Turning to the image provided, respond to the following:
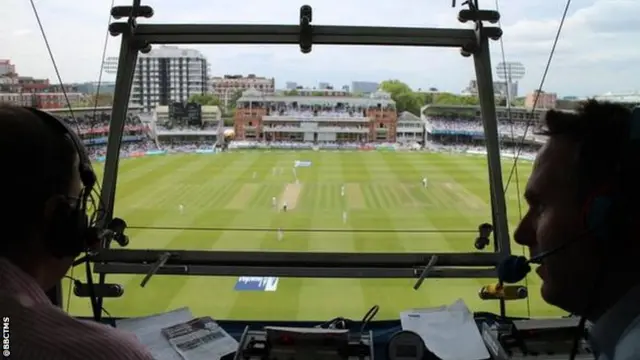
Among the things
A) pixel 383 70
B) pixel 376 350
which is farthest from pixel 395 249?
pixel 383 70

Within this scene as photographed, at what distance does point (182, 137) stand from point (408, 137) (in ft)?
3.75

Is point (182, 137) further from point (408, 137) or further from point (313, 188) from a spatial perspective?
point (408, 137)

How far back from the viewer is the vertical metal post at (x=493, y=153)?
90.2 inches

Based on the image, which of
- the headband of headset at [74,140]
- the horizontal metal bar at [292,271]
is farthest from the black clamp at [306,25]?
the headband of headset at [74,140]

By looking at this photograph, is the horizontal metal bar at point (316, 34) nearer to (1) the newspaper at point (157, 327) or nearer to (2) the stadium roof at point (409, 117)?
(2) the stadium roof at point (409, 117)

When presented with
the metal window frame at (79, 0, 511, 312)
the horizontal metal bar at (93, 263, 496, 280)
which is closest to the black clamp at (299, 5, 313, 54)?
the metal window frame at (79, 0, 511, 312)

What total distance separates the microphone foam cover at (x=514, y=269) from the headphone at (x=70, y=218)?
3.09 feet

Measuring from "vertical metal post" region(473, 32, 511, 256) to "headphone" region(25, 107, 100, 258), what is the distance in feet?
5.74

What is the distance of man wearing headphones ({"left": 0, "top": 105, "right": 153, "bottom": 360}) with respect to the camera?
2.41 ft

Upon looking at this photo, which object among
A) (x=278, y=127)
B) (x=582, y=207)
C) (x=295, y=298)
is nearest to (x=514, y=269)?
(x=582, y=207)

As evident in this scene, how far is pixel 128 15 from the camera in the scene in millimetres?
2188

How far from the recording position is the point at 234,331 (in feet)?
7.34

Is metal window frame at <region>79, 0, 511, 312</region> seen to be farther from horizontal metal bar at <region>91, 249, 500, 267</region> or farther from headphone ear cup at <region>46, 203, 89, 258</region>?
headphone ear cup at <region>46, 203, 89, 258</region>

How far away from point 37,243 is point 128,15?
1.59 m
